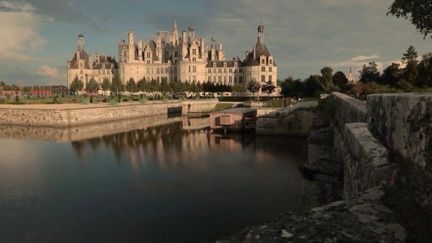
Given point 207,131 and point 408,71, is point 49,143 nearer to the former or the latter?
point 207,131

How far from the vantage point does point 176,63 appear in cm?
12631

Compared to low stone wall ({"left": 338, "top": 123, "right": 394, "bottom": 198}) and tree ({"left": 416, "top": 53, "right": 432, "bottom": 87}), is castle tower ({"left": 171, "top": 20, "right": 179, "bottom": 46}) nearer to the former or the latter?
tree ({"left": 416, "top": 53, "right": 432, "bottom": 87})

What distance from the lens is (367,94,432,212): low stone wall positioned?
359cm

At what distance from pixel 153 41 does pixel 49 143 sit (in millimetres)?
101372

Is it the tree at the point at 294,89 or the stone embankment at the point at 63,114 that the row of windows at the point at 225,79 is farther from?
the stone embankment at the point at 63,114

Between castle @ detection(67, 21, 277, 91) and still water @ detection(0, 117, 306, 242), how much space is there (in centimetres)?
8157

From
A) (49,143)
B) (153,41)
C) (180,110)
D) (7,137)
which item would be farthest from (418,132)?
(153,41)

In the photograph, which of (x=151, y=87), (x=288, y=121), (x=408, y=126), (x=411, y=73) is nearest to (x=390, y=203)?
(x=408, y=126)

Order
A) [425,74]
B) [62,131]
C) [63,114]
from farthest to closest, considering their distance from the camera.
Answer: [63,114], [62,131], [425,74]

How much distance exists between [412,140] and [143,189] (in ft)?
53.6

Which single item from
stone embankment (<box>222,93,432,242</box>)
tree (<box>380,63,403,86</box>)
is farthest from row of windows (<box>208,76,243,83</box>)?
stone embankment (<box>222,93,432,242</box>)

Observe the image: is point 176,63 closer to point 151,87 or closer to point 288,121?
point 151,87

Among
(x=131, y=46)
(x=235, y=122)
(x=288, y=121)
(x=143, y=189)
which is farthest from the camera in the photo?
(x=131, y=46)

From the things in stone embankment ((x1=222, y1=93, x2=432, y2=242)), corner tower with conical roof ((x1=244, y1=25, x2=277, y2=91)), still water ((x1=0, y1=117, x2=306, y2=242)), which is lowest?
still water ((x1=0, y1=117, x2=306, y2=242))
